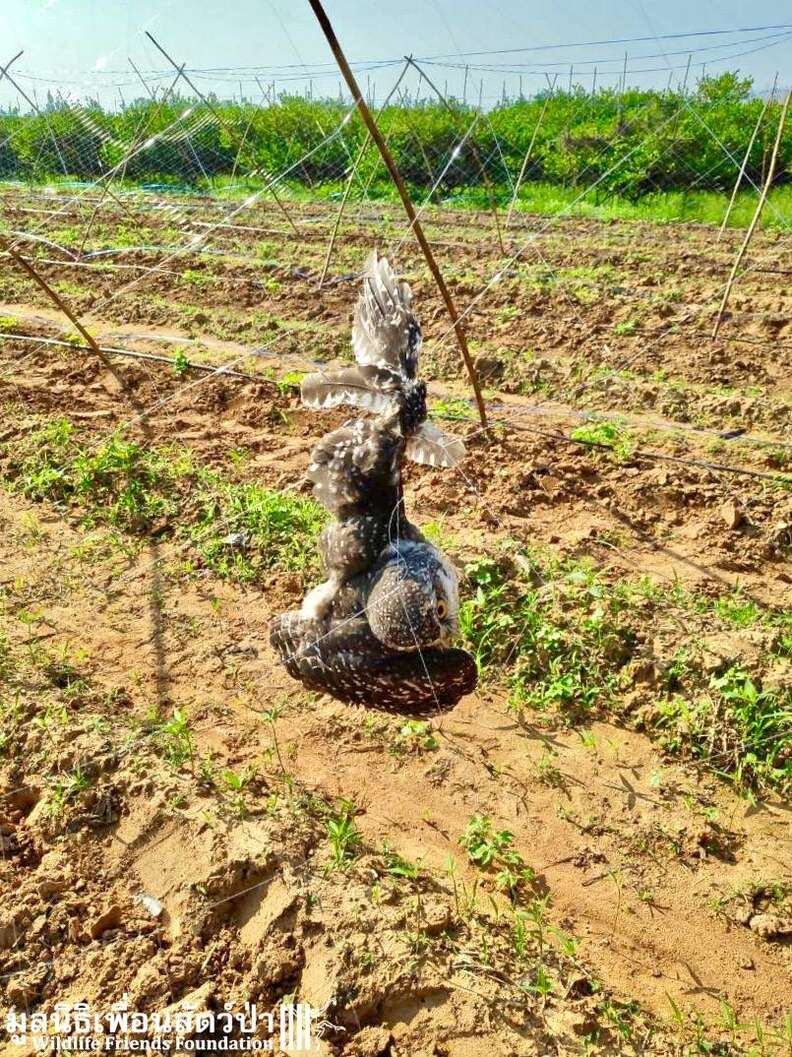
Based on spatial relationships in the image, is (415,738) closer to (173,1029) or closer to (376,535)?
(376,535)

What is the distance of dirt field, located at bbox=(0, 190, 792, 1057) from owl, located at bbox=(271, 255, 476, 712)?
856 mm

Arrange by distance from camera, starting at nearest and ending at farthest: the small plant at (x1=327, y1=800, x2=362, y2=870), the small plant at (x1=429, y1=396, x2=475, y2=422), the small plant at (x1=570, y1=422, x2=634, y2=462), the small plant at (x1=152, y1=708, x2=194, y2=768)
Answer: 1. the small plant at (x1=327, y1=800, x2=362, y2=870)
2. the small plant at (x1=152, y1=708, x2=194, y2=768)
3. the small plant at (x1=570, y1=422, x2=634, y2=462)
4. the small plant at (x1=429, y1=396, x2=475, y2=422)

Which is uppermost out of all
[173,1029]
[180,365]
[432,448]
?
[432,448]

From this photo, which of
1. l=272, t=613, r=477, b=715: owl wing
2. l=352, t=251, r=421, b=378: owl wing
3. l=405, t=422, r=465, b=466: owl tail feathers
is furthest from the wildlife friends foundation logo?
l=352, t=251, r=421, b=378: owl wing

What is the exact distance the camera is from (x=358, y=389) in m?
2.72

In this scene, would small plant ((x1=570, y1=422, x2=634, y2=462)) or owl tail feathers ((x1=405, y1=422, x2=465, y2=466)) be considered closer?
owl tail feathers ((x1=405, y1=422, x2=465, y2=466))

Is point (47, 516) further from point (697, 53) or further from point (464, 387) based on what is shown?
point (697, 53)

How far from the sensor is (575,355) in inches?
301

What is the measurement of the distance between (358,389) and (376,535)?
51cm

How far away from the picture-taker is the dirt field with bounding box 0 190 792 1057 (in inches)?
107

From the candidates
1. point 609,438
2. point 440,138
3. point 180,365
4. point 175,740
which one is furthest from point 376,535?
point 440,138

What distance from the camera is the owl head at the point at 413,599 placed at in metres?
2.28

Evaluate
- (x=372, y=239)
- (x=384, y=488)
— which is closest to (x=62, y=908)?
(x=384, y=488)

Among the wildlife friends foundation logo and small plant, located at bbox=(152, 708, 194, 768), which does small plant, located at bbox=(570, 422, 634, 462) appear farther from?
the wildlife friends foundation logo
